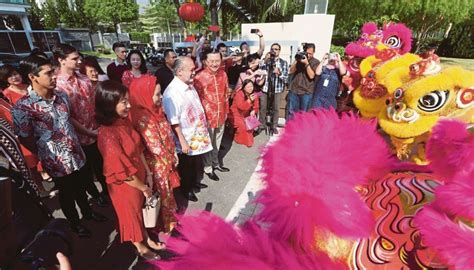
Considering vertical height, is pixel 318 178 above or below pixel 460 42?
above

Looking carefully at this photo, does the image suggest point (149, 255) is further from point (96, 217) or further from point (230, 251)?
point (230, 251)

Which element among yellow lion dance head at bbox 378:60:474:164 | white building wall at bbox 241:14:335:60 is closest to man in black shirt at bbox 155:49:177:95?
yellow lion dance head at bbox 378:60:474:164

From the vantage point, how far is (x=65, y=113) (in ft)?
7.06

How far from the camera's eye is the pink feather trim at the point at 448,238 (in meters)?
0.55

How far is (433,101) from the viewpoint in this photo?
214cm

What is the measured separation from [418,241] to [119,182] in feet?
5.61

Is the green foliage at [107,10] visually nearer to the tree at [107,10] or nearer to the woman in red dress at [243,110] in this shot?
the tree at [107,10]

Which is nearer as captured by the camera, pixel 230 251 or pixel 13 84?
pixel 230 251

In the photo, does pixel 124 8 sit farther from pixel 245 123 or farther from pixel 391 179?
pixel 391 179

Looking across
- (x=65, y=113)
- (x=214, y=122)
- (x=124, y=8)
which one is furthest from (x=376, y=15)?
(x=124, y=8)

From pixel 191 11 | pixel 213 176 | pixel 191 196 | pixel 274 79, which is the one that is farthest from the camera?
pixel 191 11

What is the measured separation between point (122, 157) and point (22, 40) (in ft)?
57.5

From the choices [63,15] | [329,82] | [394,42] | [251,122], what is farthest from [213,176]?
[63,15]

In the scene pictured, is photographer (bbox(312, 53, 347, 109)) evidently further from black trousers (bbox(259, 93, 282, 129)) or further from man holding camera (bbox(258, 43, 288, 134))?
black trousers (bbox(259, 93, 282, 129))
